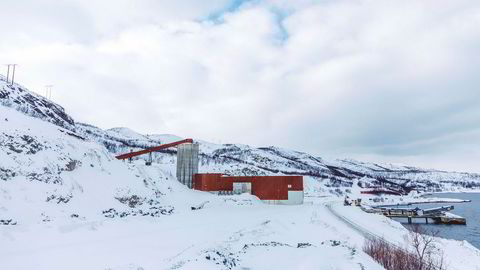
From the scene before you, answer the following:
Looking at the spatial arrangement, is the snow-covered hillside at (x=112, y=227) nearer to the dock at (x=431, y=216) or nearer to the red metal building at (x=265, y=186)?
the red metal building at (x=265, y=186)

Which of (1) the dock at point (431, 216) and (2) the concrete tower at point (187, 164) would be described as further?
(1) the dock at point (431, 216)

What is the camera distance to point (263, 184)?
79125 millimetres

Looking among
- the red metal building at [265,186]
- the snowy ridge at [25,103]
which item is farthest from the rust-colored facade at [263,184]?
the snowy ridge at [25,103]

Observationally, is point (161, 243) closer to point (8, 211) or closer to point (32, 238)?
point (32, 238)

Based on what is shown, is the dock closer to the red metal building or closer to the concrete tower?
the red metal building

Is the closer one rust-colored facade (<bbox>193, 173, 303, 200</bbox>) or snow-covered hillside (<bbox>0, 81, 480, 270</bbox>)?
snow-covered hillside (<bbox>0, 81, 480, 270</bbox>)

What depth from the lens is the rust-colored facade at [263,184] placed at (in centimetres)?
7838

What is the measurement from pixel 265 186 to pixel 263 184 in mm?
613

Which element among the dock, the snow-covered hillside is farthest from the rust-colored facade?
the dock

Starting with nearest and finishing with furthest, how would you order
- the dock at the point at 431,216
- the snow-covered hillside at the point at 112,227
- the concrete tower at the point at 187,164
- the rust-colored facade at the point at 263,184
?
1. the snow-covered hillside at the point at 112,227
2. the rust-colored facade at the point at 263,184
3. the concrete tower at the point at 187,164
4. the dock at the point at 431,216

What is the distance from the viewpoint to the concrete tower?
81188 mm

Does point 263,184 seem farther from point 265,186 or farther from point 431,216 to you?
point 431,216

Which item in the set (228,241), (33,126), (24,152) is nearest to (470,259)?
(228,241)

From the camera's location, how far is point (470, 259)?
129 feet
